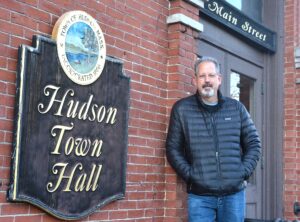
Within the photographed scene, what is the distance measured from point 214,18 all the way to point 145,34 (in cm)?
131

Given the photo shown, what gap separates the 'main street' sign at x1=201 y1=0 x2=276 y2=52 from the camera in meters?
5.20

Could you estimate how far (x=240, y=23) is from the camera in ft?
18.8

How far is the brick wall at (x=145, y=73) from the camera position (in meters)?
3.38

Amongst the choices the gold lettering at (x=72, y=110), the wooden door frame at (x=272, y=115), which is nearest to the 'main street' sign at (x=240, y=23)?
the wooden door frame at (x=272, y=115)

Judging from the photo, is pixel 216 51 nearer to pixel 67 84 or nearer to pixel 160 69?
pixel 160 69

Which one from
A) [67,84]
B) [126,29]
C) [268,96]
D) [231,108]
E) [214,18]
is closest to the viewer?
[67,84]

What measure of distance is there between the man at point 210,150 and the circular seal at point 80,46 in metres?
0.93

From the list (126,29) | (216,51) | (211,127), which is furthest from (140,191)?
(216,51)

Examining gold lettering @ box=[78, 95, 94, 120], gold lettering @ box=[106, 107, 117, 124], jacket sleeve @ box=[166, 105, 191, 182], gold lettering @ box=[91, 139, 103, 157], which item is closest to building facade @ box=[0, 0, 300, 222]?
jacket sleeve @ box=[166, 105, 191, 182]

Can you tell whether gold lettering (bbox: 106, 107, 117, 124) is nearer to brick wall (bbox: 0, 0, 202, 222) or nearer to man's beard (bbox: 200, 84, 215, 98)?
brick wall (bbox: 0, 0, 202, 222)

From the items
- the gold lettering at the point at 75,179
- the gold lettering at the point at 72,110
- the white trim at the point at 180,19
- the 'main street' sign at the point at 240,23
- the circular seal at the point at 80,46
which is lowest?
the gold lettering at the point at 75,179

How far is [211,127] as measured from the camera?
4.07m

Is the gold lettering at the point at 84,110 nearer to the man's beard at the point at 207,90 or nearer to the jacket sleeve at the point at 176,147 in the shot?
the jacket sleeve at the point at 176,147

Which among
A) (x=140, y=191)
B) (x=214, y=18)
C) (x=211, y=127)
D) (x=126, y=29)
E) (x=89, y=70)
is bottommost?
(x=140, y=191)
